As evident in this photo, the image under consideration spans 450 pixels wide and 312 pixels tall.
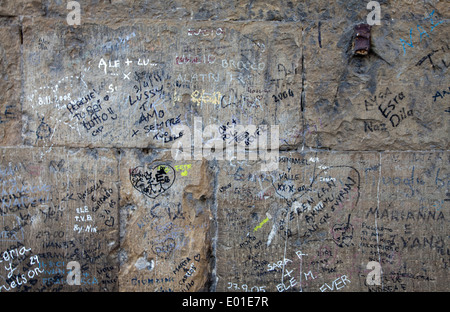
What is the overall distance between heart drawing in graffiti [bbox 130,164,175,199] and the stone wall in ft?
0.04

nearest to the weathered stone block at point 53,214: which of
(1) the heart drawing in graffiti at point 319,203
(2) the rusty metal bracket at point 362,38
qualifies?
(1) the heart drawing in graffiti at point 319,203

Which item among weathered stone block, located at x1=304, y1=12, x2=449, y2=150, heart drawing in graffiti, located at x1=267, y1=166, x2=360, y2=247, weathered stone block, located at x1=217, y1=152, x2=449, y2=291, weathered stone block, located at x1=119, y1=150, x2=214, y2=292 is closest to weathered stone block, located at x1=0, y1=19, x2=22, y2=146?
weathered stone block, located at x1=119, y1=150, x2=214, y2=292

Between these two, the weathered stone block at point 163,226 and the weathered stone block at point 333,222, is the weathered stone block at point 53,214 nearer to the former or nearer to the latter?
the weathered stone block at point 163,226

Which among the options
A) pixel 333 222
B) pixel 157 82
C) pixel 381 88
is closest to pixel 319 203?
pixel 333 222

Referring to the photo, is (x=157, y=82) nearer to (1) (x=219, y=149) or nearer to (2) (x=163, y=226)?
(1) (x=219, y=149)

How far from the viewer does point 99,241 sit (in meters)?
3.11

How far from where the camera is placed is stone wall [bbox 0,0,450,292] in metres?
3.06

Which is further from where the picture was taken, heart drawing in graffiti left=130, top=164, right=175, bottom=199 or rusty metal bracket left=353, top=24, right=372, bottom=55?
heart drawing in graffiti left=130, top=164, right=175, bottom=199

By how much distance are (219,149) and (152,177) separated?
0.64 metres

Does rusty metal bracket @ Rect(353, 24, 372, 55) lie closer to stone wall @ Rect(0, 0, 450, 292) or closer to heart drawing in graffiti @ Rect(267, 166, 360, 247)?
stone wall @ Rect(0, 0, 450, 292)

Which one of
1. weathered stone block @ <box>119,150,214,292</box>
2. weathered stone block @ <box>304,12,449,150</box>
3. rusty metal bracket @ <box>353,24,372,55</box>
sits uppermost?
rusty metal bracket @ <box>353,24,372,55</box>

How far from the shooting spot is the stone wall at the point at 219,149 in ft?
10.0

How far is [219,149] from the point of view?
312cm

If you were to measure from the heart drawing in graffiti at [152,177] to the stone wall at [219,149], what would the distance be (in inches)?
0.5
